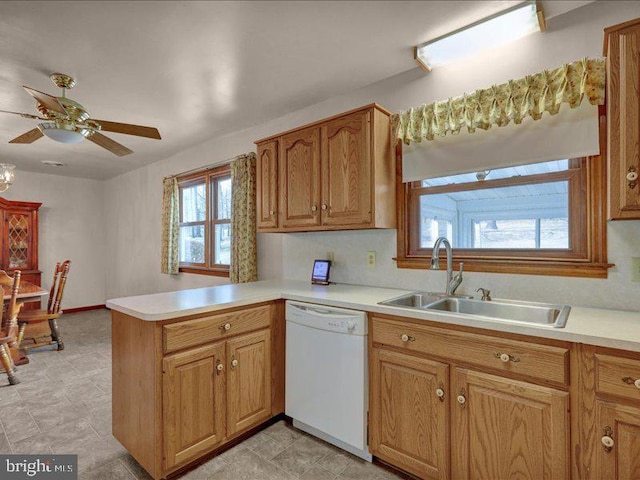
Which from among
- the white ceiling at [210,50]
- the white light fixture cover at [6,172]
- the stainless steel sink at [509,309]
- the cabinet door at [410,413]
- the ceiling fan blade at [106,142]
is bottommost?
the cabinet door at [410,413]

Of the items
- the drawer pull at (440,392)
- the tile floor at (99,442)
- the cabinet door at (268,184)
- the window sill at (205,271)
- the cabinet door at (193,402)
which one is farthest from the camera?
the window sill at (205,271)

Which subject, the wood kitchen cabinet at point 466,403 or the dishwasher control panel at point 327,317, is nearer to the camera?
the wood kitchen cabinet at point 466,403

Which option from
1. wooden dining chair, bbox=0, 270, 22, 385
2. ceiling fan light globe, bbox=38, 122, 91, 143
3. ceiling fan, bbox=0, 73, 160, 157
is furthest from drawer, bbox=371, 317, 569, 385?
wooden dining chair, bbox=0, 270, 22, 385

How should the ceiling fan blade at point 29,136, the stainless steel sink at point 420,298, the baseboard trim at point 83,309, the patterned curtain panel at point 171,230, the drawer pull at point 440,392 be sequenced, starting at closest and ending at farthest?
1. the drawer pull at point 440,392
2. the stainless steel sink at point 420,298
3. the ceiling fan blade at point 29,136
4. the patterned curtain panel at point 171,230
5. the baseboard trim at point 83,309

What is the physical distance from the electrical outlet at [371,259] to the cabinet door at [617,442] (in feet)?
4.90

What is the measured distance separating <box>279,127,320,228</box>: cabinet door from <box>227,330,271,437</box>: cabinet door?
0.88m

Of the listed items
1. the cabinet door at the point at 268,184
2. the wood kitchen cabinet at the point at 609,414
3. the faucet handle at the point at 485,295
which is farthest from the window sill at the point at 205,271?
the wood kitchen cabinet at the point at 609,414

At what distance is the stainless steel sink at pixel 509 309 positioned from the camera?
169cm

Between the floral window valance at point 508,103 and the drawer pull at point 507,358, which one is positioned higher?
the floral window valance at point 508,103

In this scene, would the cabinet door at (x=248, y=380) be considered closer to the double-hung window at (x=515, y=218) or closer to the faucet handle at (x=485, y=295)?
the double-hung window at (x=515, y=218)

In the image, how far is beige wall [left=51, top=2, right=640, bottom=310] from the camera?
1.64 metres

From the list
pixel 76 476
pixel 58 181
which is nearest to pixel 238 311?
pixel 76 476

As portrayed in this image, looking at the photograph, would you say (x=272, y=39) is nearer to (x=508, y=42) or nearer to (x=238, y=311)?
(x=508, y=42)

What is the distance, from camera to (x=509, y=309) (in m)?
1.81
